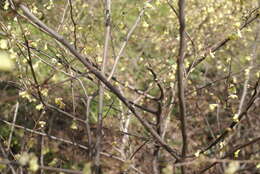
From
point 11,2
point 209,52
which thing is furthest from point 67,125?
point 11,2

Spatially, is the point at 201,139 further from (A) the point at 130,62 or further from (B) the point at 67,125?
(B) the point at 67,125

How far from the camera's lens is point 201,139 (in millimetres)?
5848

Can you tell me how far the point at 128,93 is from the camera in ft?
16.4

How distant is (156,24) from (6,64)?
7145 millimetres

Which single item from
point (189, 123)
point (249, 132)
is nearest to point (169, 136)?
point (189, 123)

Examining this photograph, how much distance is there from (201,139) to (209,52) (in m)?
3.75

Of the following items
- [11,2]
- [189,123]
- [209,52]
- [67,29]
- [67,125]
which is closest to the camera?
[11,2]

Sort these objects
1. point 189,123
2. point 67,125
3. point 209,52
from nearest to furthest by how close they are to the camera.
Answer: point 209,52
point 67,125
point 189,123

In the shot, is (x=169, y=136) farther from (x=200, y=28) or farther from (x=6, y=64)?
(x=6, y=64)

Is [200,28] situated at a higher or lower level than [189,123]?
higher

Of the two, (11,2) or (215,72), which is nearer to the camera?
(11,2)

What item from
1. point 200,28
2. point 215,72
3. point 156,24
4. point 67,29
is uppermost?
point 156,24

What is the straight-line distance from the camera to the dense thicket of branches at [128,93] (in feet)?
7.18

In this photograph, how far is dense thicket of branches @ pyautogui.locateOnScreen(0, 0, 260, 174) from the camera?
219cm
